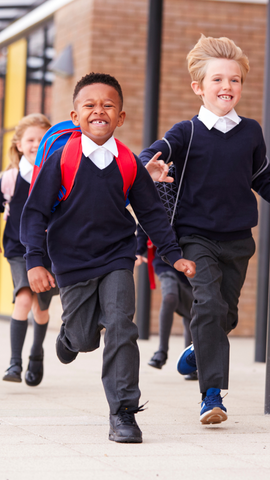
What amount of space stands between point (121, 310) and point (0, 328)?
8073 mm

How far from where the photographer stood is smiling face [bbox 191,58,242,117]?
13.1 feet

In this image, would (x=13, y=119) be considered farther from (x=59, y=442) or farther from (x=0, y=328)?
(x=59, y=442)

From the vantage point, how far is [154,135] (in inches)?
367

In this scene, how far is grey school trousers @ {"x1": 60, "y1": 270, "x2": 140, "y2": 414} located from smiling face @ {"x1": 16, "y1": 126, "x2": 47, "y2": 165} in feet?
6.64

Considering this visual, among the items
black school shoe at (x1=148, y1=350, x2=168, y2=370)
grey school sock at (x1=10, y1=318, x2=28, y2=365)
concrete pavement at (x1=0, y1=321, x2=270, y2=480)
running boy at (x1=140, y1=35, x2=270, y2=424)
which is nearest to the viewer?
concrete pavement at (x1=0, y1=321, x2=270, y2=480)

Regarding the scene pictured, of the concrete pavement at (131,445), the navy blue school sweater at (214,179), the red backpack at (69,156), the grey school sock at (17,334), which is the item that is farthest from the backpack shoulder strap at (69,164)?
the grey school sock at (17,334)

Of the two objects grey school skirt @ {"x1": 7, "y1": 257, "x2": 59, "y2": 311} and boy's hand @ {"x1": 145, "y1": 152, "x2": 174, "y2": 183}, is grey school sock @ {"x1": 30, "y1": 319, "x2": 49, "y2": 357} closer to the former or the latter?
grey school skirt @ {"x1": 7, "y1": 257, "x2": 59, "y2": 311}

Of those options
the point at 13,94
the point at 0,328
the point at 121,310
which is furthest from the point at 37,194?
the point at 13,94

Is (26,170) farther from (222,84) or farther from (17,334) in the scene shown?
(222,84)

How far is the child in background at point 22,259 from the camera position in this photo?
5.27m

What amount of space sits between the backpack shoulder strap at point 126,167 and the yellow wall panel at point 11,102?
9.35m

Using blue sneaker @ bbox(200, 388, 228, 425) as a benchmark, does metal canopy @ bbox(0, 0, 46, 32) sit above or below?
above

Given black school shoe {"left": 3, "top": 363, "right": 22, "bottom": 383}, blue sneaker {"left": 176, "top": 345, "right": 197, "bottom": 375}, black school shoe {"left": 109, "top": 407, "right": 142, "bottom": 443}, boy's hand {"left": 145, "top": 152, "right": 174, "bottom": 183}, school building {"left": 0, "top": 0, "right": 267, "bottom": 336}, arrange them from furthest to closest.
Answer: school building {"left": 0, "top": 0, "right": 267, "bottom": 336}
black school shoe {"left": 3, "top": 363, "right": 22, "bottom": 383}
blue sneaker {"left": 176, "top": 345, "right": 197, "bottom": 375}
boy's hand {"left": 145, "top": 152, "right": 174, "bottom": 183}
black school shoe {"left": 109, "top": 407, "right": 142, "bottom": 443}

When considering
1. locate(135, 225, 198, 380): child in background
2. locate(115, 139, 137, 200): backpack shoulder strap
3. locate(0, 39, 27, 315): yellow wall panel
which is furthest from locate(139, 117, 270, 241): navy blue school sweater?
locate(0, 39, 27, 315): yellow wall panel
